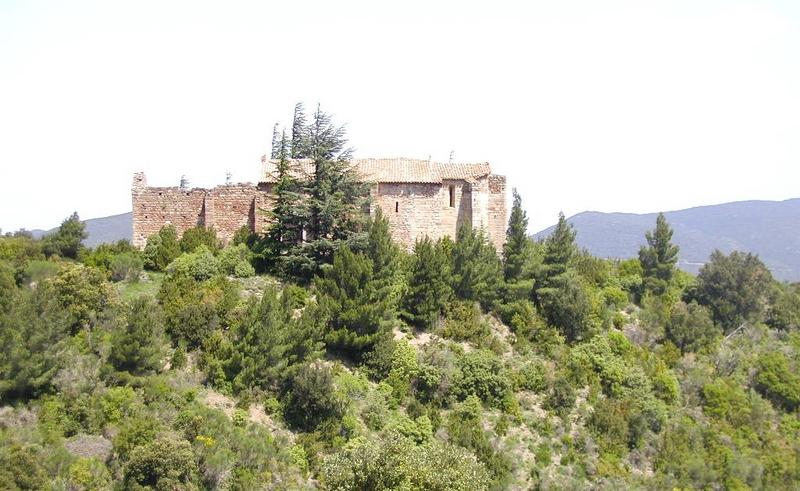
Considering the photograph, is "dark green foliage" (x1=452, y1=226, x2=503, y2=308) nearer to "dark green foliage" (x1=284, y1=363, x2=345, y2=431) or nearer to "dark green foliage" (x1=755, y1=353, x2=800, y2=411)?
"dark green foliage" (x1=284, y1=363, x2=345, y2=431)

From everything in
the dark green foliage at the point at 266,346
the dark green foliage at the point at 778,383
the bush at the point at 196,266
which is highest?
the bush at the point at 196,266

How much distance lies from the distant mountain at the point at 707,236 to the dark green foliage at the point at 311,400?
390ft

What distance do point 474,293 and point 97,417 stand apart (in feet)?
62.8

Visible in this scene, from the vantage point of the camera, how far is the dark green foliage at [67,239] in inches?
1455

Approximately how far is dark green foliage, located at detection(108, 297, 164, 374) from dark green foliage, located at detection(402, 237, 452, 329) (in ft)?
40.1

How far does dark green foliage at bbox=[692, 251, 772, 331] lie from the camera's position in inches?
1917

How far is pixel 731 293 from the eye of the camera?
161 feet

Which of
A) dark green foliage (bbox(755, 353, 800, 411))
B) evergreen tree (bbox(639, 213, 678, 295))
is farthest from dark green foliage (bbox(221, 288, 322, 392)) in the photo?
dark green foliage (bbox(755, 353, 800, 411))

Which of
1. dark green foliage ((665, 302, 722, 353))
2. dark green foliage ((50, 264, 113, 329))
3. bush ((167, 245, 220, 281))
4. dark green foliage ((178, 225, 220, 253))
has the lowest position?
dark green foliage ((665, 302, 722, 353))

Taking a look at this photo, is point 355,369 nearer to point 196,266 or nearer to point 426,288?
point 426,288

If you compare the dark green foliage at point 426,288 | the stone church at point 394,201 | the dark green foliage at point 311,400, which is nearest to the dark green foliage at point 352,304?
the dark green foliage at point 426,288

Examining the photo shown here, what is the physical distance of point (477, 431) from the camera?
3234cm

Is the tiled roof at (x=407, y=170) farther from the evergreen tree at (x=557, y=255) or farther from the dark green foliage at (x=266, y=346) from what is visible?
the dark green foliage at (x=266, y=346)

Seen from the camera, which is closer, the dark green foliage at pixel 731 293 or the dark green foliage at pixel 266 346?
the dark green foliage at pixel 266 346
